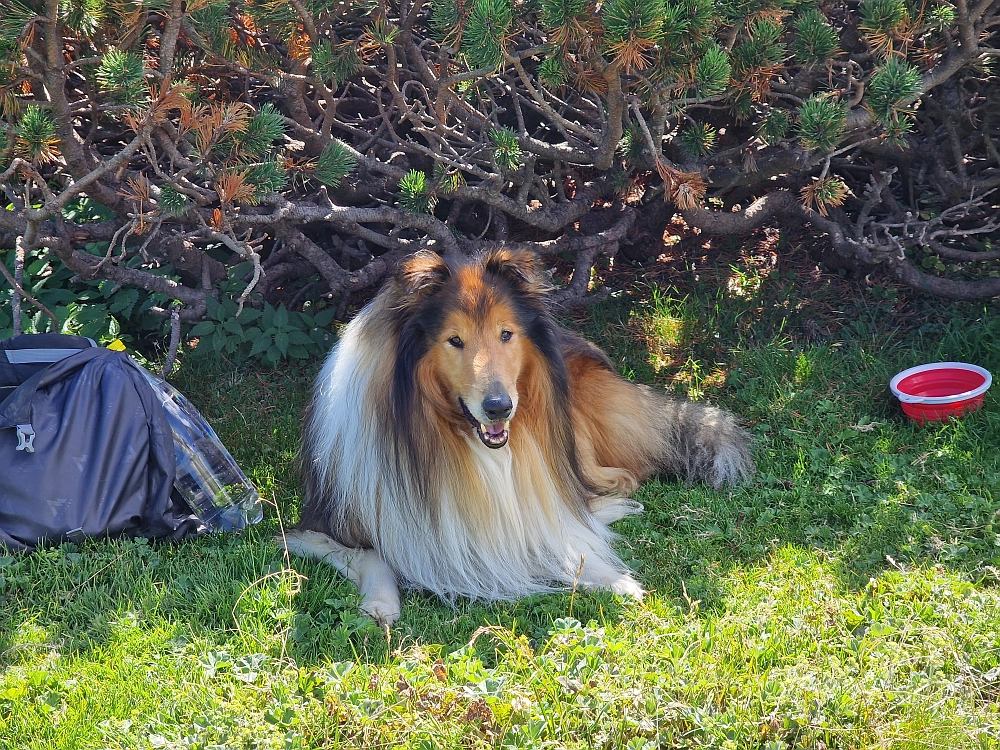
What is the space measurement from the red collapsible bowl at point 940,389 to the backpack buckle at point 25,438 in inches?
135

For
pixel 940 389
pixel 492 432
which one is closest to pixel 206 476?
pixel 492 432

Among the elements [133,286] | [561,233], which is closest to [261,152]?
[133,286]

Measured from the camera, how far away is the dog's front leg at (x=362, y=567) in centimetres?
320

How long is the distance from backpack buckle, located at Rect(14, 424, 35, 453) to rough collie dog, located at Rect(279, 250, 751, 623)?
930 mm

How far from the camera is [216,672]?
280 centimetres

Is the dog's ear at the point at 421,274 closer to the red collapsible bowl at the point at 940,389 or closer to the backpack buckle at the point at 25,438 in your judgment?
the backpack buckle at the point at 25,438

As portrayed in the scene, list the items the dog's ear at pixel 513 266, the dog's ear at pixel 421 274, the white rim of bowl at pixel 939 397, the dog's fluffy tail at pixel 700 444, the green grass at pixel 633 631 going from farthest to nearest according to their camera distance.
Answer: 1. the white rim of bowl at pixel 939 397
2. the dog's fluffy tail at pixel 700 444
3. the dog's ear at pixel 513 266
4. the dog's ear at pixel 421 274
5. the green grass at pixel 633 631

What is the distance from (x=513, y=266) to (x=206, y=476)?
1429 mm

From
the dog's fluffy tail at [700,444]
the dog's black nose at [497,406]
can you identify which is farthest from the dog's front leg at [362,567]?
the dog's fluffy tail at [700,444]

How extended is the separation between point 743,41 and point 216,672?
2774 millimetres

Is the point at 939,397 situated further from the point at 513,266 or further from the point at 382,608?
the point at 382,608

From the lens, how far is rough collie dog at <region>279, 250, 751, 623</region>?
3.24 meters

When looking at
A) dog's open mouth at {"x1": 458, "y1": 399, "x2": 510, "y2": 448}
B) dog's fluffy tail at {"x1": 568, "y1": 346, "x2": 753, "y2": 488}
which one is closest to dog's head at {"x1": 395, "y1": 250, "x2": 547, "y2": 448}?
dog's open mouth at {"x1": 458, "y1": 399, "x2": 510, "y2": 448}

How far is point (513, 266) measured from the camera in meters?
3.33
